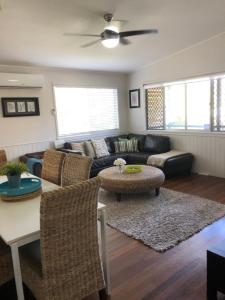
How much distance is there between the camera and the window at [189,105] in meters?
4.75

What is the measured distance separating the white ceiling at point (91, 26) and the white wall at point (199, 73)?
220 millimetres

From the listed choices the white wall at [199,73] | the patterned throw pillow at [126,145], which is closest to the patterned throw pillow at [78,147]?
the patterned throw pillow at [126,145]

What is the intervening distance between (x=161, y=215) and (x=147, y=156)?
208cm

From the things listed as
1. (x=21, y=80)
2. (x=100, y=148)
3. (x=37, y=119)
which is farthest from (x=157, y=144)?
(x=21, y=80)

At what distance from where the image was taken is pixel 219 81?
4.63 metres

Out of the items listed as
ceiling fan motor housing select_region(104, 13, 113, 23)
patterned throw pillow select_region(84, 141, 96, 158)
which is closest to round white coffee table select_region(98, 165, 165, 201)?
patterned throw pillow select_region(84, 141, 96, 158)

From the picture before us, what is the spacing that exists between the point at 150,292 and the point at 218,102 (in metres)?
3.85

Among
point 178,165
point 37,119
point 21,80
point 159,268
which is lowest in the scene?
point 159,268

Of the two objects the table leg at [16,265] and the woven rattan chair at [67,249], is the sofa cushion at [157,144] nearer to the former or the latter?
the woven rattan chair at [67,249]

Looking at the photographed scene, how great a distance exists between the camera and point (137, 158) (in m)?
5.34

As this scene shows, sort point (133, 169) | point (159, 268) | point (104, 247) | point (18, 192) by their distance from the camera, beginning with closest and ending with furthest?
1. point (104, 247)
2. point (18, 192)
3. point (159, 268)
4. point (133, 169)

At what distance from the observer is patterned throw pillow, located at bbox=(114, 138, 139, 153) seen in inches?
229

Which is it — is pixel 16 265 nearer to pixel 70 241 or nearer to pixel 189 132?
pixel 70 241

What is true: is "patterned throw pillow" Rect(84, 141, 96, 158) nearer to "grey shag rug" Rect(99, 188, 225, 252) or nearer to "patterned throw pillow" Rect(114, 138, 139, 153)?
"patterned throw pillow" Rect(114, 138, 139, 153)
